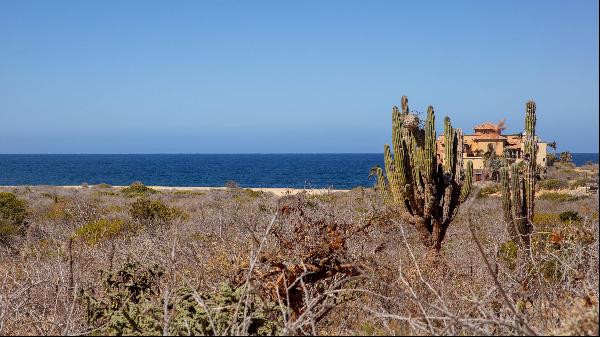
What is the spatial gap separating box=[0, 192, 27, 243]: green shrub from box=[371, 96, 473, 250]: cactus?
31.2ft

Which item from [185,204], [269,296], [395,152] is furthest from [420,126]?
[185,204]

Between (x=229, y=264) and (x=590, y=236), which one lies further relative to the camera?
(x=229, y=264)

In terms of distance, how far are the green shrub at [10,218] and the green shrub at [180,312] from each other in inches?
410

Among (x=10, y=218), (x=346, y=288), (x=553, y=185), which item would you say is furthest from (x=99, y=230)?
(x=553, y=185)

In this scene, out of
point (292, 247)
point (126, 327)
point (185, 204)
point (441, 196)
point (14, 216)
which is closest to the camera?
point (126, 327)

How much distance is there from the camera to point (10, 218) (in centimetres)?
1543

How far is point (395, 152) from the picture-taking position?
8742 millimetres

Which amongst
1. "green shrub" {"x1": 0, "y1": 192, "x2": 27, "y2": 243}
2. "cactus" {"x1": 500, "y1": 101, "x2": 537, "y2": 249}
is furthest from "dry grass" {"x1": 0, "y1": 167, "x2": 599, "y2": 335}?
"green shrub" {"x1": 0, "y1": 192, "x2": 27, "y2": 243}

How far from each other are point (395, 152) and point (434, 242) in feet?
4.66

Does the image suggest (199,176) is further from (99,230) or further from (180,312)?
(180,312)

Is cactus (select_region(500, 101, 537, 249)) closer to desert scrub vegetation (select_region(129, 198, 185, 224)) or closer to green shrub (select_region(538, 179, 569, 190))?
desert scrub vegetation (select_region(129, 198, 185, 224))

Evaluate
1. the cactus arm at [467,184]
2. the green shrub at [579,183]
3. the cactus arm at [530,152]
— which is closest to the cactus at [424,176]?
the cactus arm at [467,184]

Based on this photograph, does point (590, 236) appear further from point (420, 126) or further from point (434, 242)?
point (420, 126)

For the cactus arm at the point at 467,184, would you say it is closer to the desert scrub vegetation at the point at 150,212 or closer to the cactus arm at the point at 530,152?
the cactus arm at the point at 530,152
